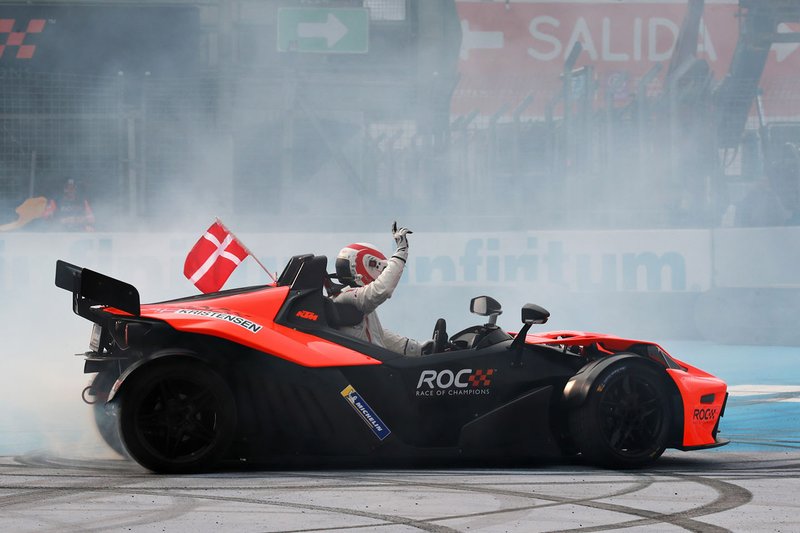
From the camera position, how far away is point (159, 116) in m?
18.8

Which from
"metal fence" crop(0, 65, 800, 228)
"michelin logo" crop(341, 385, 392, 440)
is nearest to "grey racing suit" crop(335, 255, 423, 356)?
"michelin logo" crop(341, 385, 392, 440)

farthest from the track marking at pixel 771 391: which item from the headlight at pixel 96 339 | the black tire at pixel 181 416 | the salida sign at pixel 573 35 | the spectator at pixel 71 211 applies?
the salida sign at pixel 573 35

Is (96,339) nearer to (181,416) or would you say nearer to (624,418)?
(181,416)

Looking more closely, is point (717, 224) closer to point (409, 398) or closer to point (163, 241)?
point (163, 241)

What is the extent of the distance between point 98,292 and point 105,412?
3.88 feet

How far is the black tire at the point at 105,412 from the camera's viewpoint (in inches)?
272

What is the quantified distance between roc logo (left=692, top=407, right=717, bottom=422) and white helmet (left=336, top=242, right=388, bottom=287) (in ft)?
6.20

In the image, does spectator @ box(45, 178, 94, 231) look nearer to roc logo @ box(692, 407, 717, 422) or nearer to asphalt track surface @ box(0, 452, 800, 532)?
asphalt track surface @ box(0, 452, 800, 532)

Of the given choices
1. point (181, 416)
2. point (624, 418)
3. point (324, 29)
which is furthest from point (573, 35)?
point (181, 416)

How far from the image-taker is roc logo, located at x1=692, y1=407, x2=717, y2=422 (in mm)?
6875

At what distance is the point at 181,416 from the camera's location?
247 inches

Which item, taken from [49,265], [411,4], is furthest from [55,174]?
[411,4]

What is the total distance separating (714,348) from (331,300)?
10.2 meters

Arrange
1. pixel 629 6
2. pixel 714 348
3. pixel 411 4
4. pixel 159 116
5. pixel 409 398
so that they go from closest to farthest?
pixel 409 398, pixel 714 348, pixel 159 116, pixel 411 4, pixel 629 6
